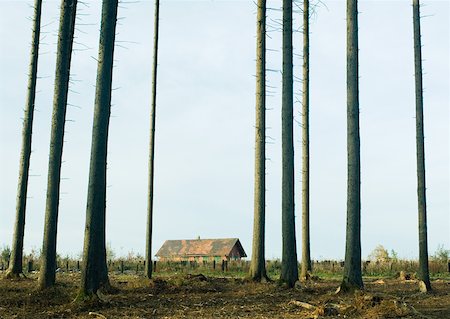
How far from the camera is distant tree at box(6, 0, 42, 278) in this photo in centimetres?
1906

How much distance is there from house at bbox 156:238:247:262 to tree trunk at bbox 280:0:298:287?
112 ft

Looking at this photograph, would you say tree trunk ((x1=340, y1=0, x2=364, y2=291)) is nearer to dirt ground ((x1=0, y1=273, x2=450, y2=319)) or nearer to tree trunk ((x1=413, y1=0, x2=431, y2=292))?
dirt ground ((x1=0, y1=273, x2=450, y2=319))

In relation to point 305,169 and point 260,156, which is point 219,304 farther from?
point 305,169

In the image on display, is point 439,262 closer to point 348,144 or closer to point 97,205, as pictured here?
point 348,144

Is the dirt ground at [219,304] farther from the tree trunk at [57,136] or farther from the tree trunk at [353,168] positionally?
the tree trunk at [57,136]

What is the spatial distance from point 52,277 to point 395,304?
853 cm

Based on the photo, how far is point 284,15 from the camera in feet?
56.6

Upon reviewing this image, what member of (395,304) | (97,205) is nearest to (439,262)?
(395,304)

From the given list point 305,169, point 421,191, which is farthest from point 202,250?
point 421,191

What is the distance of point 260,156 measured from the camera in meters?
18.6

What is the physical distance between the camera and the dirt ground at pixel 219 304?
33.8 feet

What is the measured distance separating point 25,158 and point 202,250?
33113mm

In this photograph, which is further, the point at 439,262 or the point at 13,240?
the point at 439,262

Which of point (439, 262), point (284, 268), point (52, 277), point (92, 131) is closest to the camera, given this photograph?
point (92, 131)
